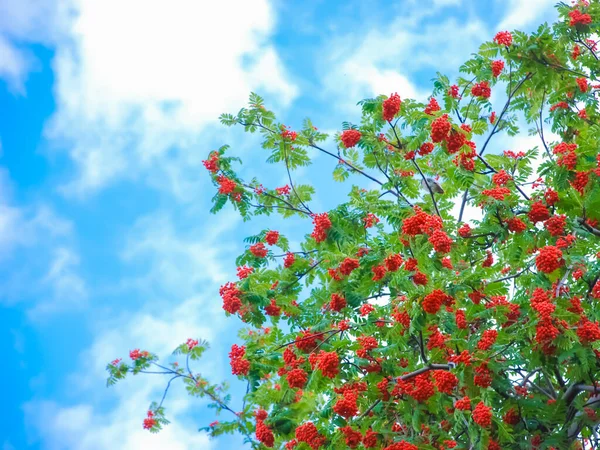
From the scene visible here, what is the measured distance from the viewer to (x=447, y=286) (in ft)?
20.6

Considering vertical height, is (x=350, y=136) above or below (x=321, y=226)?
above

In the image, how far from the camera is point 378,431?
6.34m

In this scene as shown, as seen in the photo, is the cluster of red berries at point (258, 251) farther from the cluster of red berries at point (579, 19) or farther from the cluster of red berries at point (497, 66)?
the cluster of red berries at point (579, 19)

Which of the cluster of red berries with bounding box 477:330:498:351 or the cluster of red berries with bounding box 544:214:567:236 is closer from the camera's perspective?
the cluster of red berries with bounding box 477:330:498:351

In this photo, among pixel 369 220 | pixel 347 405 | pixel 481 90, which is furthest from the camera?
pixel 481 90

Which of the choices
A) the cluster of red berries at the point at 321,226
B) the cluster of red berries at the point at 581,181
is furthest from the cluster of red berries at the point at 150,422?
the cluster of red berries at the point at 581,181

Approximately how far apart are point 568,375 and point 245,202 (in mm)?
5843

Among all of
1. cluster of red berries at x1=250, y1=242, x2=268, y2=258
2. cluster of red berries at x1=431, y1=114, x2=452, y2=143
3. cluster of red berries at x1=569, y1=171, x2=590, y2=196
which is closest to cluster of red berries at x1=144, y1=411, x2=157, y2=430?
cluster of red berries at x1=250, y1=242, x2=268, y2=258

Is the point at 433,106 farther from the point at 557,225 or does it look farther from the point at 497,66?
the point at 557,225

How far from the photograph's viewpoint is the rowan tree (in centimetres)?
587

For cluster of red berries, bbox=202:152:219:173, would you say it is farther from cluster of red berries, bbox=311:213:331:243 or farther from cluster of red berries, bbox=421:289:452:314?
cluster of red berries, bbox=421:289:452:314

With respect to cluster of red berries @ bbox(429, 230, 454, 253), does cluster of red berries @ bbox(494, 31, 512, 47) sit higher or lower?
higher

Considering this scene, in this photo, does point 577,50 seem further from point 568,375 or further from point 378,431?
point 378,431

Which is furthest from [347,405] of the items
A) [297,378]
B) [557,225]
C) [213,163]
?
[213,163]
